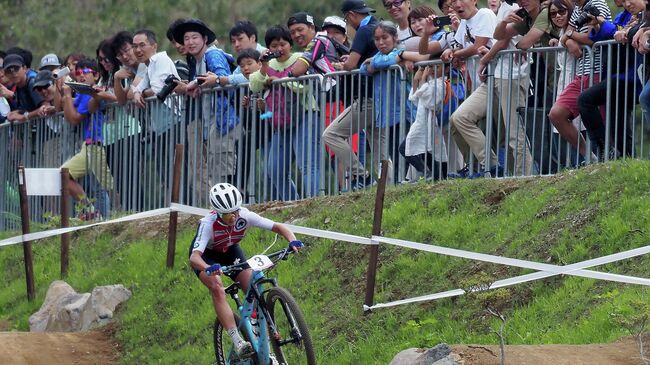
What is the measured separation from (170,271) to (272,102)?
2.29 metres

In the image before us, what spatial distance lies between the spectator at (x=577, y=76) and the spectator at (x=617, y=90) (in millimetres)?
116

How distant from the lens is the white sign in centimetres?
1892

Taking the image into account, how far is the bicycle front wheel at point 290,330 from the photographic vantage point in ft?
42.5

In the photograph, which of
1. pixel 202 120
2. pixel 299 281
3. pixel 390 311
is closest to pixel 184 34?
pixel 202 120

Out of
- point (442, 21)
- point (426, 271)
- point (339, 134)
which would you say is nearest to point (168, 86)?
point (339, 134)

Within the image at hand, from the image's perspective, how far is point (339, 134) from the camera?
1739 cm

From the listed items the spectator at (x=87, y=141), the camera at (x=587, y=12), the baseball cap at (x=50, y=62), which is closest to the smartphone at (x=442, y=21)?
the camera at (x=587, y=12)

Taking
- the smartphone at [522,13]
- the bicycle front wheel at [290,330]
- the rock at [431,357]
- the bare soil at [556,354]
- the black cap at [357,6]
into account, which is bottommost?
the bicycle front wheel at [290,330]

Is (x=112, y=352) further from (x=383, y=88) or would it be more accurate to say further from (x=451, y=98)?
(x=451, y=98)

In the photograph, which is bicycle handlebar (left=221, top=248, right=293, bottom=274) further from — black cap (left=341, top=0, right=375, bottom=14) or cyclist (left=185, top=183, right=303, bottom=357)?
black cap (left=341, top=0, right=375, bottom=14)

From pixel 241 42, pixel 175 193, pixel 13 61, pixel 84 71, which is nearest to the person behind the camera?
pixel 175 193

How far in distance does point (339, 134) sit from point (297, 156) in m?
0.85

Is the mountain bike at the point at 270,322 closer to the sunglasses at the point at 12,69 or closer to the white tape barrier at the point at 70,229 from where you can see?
the white tape barrier at the point at 70,229

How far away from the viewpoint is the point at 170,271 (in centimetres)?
1786
